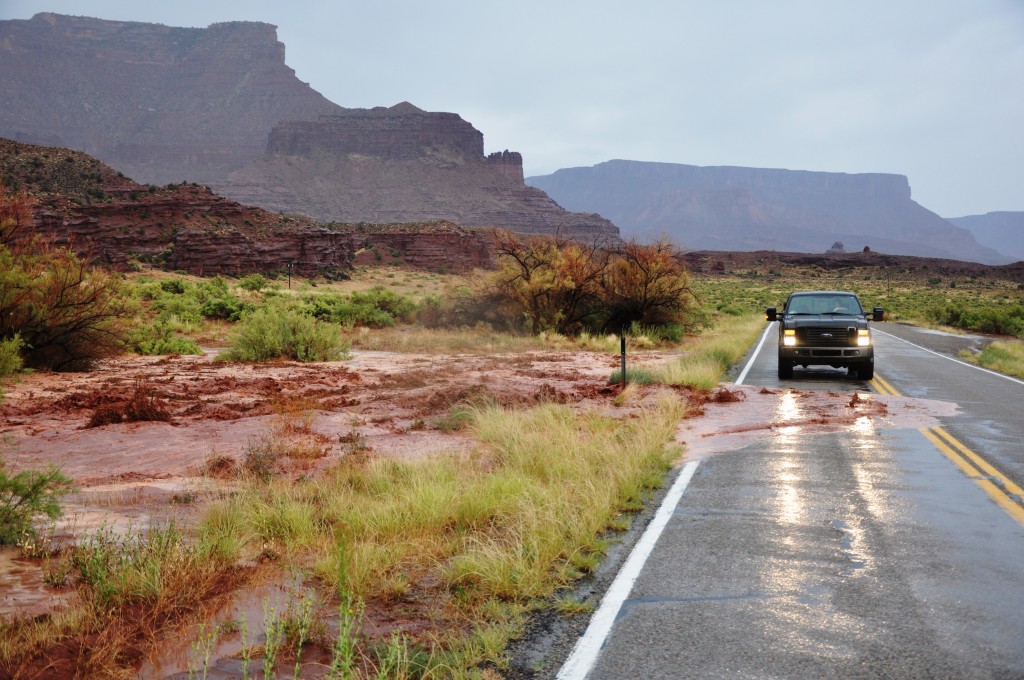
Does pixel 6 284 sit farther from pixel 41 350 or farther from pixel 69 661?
pixel 69 661

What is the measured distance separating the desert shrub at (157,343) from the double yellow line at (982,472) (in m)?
18.2

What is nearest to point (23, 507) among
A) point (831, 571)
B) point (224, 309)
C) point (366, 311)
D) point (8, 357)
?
point (831, 571)

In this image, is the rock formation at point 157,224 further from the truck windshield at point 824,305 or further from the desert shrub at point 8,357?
the truck windshield at point 824,305

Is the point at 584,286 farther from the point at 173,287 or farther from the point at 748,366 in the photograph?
the point at 173,287

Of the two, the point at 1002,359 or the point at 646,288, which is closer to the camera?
the point at 1002,359

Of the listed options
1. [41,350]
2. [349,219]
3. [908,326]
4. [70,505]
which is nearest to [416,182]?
[349,219]

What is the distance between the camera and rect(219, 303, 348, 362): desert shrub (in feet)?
66.9

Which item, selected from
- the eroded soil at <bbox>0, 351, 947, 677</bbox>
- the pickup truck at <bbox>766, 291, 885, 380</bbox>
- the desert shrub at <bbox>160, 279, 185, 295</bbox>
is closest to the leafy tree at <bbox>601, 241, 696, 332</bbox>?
the eroded soil at <bbox>0, 351, 947, 677</bbox>

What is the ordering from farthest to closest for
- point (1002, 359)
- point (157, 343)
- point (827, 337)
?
point (157, 343), point (1002, 359), point (827, 337)

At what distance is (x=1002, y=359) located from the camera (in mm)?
21641

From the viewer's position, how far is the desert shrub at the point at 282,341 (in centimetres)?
2041

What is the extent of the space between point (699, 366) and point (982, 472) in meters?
8.52

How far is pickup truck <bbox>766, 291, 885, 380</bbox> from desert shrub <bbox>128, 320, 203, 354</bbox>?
1536 centimetres

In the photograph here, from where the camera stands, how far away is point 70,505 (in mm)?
7273
